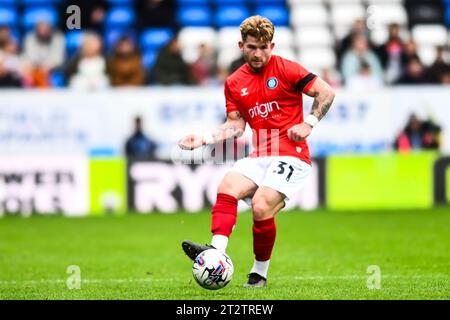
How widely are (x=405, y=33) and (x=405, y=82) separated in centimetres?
387

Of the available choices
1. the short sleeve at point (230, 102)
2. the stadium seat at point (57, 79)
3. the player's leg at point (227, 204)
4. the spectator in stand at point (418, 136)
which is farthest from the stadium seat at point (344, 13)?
the player's leg at point (227, 204)

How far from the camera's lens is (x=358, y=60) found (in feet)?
69.5

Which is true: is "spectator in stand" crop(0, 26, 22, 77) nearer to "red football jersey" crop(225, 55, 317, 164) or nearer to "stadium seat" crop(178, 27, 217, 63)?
"stadium seat" crop(178, 27, 217, 63)

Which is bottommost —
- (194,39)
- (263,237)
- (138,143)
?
(138,143)

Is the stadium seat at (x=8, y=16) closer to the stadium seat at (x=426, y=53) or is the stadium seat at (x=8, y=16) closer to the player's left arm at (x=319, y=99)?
the stadium seat at (x=426, y=53)

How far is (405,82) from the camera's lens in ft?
68.5

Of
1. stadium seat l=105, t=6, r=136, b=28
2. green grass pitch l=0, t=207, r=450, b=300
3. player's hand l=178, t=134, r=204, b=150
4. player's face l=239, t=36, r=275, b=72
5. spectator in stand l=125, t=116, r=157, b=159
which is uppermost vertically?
stadium seat l=105, t=6, r=136, b=28

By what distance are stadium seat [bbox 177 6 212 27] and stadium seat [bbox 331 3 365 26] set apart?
2.97 meters

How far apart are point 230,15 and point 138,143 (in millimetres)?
5518

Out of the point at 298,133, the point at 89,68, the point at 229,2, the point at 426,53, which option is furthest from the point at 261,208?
the point at 229,2

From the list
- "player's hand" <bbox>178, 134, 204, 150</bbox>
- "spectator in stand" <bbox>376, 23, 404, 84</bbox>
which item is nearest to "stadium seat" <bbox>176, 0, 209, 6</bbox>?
"spectator in stand" <bbox>376, 23, 404, 84</bbox>

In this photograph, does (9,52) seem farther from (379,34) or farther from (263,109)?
(263,109)

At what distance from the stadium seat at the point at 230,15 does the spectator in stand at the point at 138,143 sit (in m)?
5.03

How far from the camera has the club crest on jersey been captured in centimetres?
925
